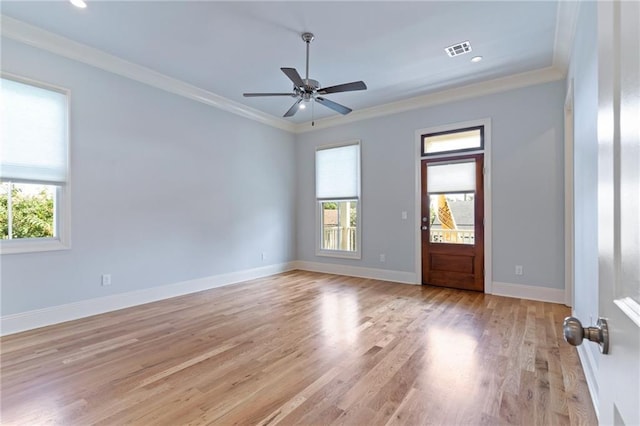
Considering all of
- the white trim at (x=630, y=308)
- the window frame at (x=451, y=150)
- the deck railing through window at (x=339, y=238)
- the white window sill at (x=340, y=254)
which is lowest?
the white window sill at (x=340, y=254)

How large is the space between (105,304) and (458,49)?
5061 millimetres

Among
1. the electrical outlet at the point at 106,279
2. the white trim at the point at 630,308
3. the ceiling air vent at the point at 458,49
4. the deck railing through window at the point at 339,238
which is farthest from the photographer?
the deck railing through window at the point at 339,238

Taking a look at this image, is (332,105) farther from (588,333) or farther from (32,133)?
(588,333)

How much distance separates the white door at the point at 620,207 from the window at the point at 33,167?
4.27m

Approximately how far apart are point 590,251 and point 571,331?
188 cm

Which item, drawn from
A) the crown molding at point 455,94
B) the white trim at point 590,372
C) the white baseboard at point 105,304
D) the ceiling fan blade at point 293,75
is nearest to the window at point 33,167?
the white baseboard at point 105,304

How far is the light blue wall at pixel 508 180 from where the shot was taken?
388 centimetres

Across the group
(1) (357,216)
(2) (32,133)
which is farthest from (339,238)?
(2) (32,133)

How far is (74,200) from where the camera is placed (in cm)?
332

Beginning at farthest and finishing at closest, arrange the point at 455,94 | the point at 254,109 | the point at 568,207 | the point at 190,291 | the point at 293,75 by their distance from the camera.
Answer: the point at 254,109
the point at 455,94
the point at 190,291
the point at 568,207
the point at 293,75

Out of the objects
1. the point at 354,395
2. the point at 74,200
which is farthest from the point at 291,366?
the point at 74,200

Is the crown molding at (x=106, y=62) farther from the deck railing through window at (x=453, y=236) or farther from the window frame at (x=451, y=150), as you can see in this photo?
the deck railing through window at (x=453, y=236)

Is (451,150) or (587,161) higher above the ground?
(451,150)

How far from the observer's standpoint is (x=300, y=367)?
226 cm
